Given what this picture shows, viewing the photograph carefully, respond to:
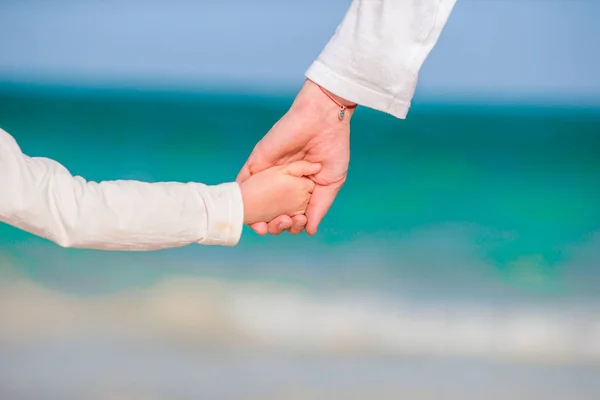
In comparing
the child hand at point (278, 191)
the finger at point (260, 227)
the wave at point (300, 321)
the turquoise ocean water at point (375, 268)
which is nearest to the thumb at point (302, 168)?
the child hand at point (278, 191)

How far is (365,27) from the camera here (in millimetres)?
1250

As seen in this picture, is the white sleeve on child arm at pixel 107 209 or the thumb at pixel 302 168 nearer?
the white sleeve on child arm at pixel 107 209

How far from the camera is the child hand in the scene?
1.42 metres

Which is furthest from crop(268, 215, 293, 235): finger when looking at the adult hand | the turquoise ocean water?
the turquoise ocean water

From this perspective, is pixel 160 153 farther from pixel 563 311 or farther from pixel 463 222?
pixel 563 311

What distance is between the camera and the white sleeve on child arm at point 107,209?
1185 mm

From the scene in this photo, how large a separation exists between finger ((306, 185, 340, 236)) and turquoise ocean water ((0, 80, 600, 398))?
1.03 metres

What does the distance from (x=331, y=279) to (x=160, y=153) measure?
399cm

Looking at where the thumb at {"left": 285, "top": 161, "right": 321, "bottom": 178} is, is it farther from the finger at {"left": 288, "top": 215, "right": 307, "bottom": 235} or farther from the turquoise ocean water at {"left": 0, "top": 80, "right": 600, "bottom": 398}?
the turquoise ocean water at {"left": 0, "top": 80, "right": 600, "bottom": 398}

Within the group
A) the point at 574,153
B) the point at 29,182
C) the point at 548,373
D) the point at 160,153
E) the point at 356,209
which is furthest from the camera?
the point at 574,153

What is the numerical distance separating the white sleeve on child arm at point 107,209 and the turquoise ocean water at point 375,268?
1297 millimetres

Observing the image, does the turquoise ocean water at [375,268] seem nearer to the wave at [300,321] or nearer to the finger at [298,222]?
the wave at [300,321]

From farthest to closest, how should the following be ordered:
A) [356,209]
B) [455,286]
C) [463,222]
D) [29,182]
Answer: [356,209] < [463,222] < [455,286] < [29,182]

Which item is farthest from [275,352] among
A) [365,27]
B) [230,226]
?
[365,27]
